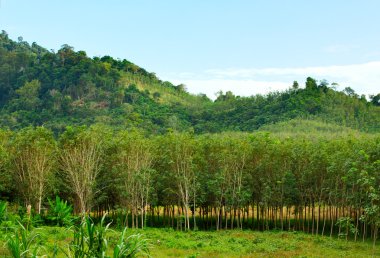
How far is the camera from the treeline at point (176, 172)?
115 feet

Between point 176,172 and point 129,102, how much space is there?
6853cm

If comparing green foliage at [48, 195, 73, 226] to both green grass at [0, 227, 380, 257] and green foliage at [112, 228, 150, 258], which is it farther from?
green foliage at [112, 228, 150, 258]

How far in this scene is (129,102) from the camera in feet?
344

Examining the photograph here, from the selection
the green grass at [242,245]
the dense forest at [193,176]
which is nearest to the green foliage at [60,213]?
the dense forest at [193,176]

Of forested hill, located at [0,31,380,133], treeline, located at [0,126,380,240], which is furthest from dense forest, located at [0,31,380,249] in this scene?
forested hill, located at [0,31,380,133]

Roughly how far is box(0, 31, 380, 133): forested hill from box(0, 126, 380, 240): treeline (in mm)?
38204

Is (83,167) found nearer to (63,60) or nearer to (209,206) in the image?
(209,206)

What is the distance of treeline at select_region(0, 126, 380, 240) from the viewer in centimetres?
3512

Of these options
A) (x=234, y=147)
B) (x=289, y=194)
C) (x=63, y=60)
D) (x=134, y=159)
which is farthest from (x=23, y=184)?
(x=63, y=60)

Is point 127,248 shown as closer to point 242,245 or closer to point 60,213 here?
point 242,245

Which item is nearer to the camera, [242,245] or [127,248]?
[127,248]

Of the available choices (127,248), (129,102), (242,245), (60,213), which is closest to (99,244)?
(127,248)

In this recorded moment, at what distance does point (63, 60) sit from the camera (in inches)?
4530

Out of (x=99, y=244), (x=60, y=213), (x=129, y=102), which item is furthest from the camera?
(x=129, y=102)
